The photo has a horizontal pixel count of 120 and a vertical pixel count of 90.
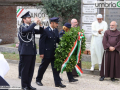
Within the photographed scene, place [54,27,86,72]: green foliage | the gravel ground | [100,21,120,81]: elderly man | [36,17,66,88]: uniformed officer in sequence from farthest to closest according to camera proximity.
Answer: [100,21,120,81]: elderly man < the gravel ground < [54,27,86,72]: green foliage < [36,17,66,88]: uniformed officer

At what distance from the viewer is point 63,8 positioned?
1259 cm

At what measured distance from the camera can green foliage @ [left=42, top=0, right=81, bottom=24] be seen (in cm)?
1230

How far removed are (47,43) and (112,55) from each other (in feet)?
8.21

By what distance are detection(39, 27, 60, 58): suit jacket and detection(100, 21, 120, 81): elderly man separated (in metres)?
2.17

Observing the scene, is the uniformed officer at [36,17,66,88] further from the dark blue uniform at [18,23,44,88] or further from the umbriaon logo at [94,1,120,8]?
the umbriaon logo at [94,1,120,8]

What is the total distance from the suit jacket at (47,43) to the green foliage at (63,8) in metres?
5.72

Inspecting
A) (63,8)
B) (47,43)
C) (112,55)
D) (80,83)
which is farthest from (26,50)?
(63,8)

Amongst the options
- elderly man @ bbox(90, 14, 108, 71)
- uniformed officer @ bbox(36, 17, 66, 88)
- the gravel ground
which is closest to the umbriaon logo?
elderly man @ bbox(90, 14, 108, 71)

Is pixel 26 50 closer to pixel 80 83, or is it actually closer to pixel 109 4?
pixel 80 83

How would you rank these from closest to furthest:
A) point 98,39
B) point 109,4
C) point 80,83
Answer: point 80,83
point 98,39
point 109,4

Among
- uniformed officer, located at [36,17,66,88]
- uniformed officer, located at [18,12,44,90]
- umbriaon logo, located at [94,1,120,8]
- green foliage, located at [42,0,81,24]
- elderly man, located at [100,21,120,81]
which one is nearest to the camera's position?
uniformed officer, located at [18,12,44,90]

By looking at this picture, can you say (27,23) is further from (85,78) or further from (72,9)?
(72,9)

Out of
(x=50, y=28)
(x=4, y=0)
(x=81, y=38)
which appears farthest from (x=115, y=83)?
(x=4, y=0)

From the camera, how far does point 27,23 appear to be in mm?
6148
